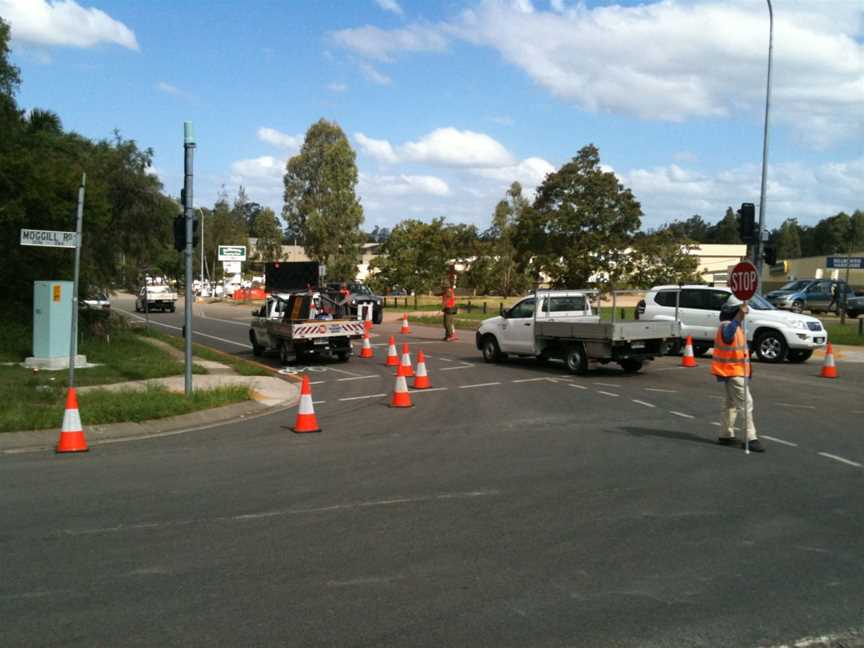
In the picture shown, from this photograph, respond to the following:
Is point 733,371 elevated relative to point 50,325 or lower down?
elevated

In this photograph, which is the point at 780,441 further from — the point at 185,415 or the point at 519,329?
the point at 519,329

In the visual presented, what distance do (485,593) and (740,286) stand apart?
6.84 metres

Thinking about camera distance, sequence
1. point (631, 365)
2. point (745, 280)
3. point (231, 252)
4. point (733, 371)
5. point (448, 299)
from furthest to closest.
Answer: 1. point (231, 252)
2. point (448, 299)
3. point (631, 365)
4. point (745, 280)
5. point (733, 371)

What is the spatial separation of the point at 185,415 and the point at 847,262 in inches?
921

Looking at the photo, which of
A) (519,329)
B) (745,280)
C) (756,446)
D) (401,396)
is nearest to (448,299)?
(519,329)

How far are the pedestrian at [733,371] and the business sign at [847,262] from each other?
19.8 m

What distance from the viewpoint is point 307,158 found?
220ft

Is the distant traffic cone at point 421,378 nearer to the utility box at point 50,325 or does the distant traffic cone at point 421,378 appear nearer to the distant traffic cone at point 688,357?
the distant traffic cone at point 688,357

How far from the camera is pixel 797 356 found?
2084 cm

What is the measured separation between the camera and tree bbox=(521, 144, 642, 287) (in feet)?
137

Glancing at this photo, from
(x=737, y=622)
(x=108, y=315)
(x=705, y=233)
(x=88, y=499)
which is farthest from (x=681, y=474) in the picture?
(x=705, y=233)

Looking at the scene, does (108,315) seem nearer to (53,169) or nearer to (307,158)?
(53,169)

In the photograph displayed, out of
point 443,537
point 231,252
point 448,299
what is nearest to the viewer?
point 443,537

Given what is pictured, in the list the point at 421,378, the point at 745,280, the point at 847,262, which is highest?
the point at 847,262
